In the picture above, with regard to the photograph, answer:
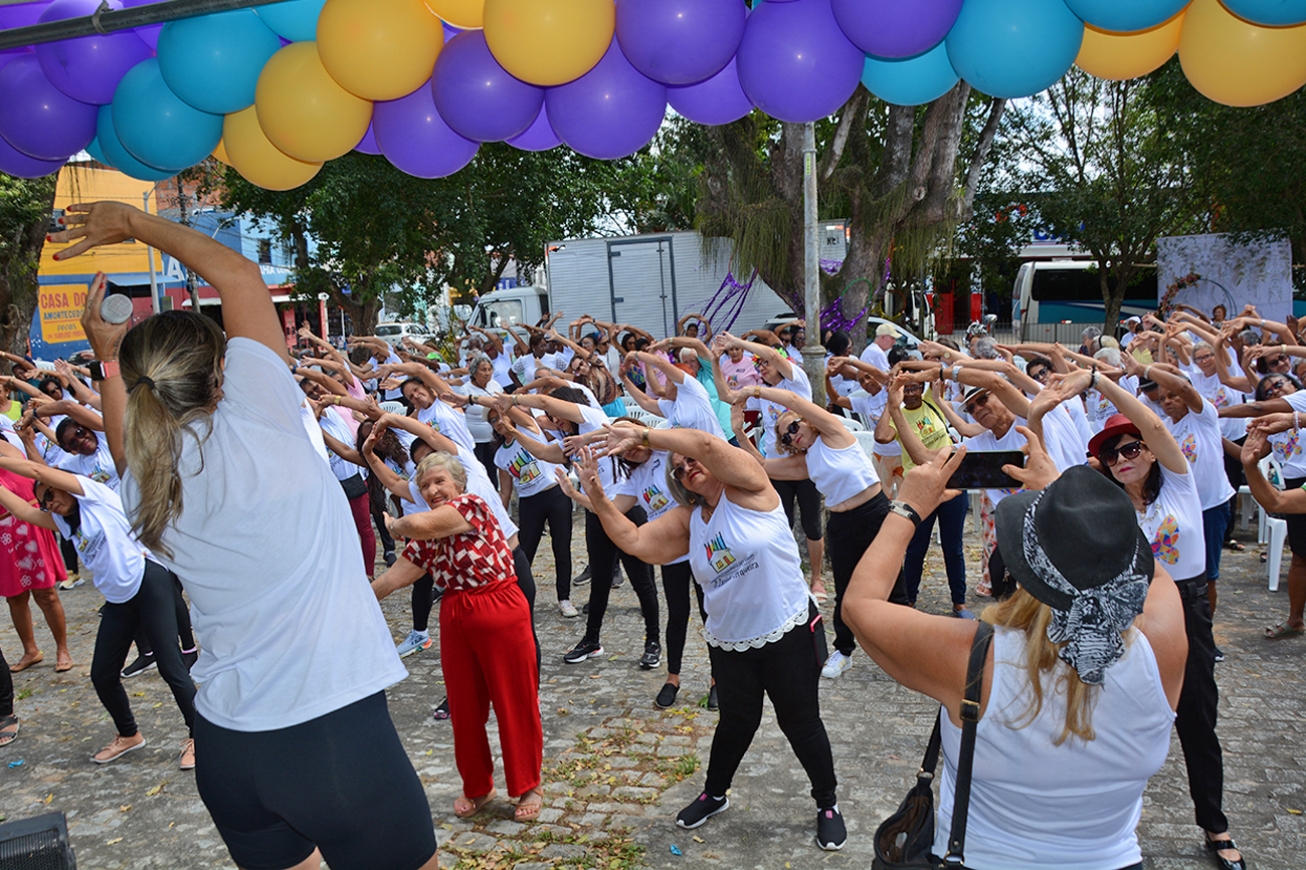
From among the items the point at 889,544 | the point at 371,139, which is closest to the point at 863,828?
the point at 889,544

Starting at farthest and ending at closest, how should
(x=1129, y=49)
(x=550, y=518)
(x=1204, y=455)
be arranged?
(x=550, y=518) < (x=1204, y=455) < (x=1129, y=49)

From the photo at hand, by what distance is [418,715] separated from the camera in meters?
5.88

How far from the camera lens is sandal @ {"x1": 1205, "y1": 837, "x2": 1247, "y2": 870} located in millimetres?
3791

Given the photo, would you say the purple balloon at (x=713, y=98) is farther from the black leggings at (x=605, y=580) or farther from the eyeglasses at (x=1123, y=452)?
the black leggings at (x=605, y=580)

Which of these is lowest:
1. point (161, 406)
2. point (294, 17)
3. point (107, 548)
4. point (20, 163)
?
point (107, 548)

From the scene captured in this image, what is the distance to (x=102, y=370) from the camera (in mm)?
2646

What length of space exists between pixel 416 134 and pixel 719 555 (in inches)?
87.6

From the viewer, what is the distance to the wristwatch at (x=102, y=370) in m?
2.63

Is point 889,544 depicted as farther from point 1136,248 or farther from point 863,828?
point 1136,248

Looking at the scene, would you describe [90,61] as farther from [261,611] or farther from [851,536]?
[851,536]

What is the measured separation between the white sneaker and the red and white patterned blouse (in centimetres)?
254

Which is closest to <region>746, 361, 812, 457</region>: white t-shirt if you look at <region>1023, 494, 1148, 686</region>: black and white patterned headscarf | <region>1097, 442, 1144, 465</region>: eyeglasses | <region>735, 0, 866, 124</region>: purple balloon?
<region>1097, 442, 1144, 465</region>: eyeglasses

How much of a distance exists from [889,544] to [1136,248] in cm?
2833

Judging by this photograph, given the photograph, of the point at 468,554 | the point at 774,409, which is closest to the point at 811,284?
the point at 774,409
